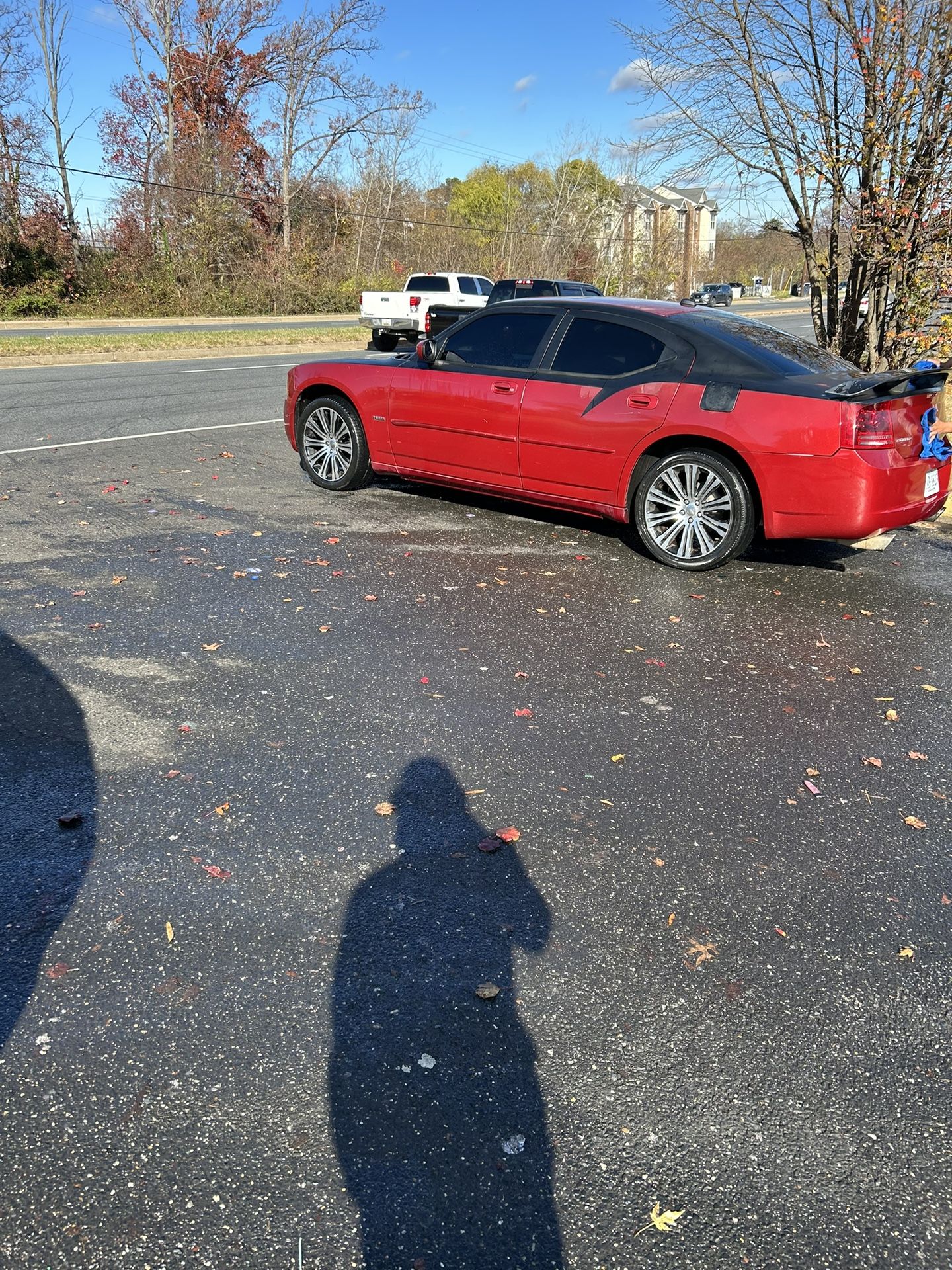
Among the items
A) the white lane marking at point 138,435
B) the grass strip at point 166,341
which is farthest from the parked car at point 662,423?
the grass strip at point 166,341

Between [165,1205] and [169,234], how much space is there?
41883 mm

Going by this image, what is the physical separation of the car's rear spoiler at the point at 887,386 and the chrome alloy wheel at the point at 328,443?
13.3 ft

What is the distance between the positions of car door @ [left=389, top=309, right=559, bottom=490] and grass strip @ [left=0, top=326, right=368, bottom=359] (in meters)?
15.8

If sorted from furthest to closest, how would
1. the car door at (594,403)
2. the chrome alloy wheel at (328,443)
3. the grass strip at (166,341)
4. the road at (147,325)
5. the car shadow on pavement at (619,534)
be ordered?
the road at (147,325) → the grass strip at (166,341) → the chrome alloy wheel at (328,443) → the car shadow on pavement at (619,534) → the car door at (594,403)

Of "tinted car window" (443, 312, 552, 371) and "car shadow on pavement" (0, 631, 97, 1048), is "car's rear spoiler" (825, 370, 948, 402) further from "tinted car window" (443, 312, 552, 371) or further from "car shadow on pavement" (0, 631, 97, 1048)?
"car shadow on pavement" (0, 631, 97, 1048)

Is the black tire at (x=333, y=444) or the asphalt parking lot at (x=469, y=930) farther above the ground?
the black tire at (x=333, y=444)

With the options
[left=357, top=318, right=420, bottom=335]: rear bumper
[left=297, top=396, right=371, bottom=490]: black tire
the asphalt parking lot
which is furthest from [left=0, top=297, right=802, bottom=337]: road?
the asphalt parking lot

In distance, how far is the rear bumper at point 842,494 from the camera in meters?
5.88

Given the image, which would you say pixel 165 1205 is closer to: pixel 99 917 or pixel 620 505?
pixel 99 917

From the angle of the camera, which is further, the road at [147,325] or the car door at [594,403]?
the road at [147,325]

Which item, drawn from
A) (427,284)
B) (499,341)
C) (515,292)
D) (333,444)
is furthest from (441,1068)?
(427,284)

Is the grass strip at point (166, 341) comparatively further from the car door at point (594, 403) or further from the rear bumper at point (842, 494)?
the rear bumper at point (842, 494)

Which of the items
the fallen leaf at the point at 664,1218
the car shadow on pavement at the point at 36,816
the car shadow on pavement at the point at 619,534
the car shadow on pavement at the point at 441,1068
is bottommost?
the fallen leaf at the point at 664,1218

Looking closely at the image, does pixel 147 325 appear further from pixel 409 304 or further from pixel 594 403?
pixel 594 403
